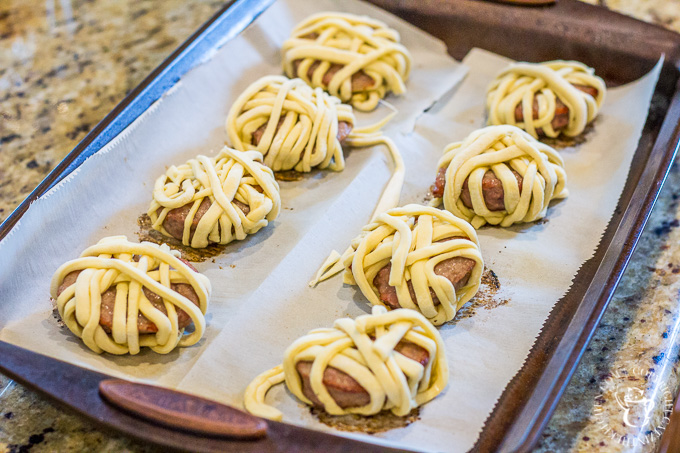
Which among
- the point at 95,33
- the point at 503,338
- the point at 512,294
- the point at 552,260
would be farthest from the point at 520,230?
the point at 95,33

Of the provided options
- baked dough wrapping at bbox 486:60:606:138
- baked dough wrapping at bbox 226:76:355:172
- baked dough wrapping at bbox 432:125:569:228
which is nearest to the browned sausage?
baked dough wrapping at bbox 432:125:569:228

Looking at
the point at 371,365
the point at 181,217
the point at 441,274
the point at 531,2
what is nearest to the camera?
the point at 371,365

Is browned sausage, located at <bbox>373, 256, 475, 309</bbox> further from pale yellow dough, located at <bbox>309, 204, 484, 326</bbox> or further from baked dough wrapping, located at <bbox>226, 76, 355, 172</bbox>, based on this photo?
baked dough wrapping, located at <bbox>226, 76, 355, 172</bbox>

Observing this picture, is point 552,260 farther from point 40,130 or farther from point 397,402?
point 40,130

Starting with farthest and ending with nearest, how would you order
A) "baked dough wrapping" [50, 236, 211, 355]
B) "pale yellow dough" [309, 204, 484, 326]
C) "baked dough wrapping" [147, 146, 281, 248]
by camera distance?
1. "baked dough wrapping" [147, 146, 281, 248]
2. "pale yellow dough" [309, 204, 484, 326]
3. "baked dough wrapping" [50, 236, 211, 355]

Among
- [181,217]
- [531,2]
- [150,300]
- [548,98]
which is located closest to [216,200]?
[181,217]

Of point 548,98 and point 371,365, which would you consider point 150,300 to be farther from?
point 548,98
